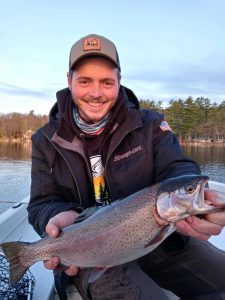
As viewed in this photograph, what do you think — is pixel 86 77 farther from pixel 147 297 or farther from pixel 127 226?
pixel 147 297

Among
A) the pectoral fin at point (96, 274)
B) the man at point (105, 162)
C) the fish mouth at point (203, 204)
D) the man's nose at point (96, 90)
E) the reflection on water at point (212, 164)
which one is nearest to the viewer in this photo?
the fish mouth at point (203, 204)

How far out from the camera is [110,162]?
319 cm

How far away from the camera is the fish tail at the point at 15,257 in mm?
2855

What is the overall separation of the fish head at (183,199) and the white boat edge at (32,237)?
1373mm

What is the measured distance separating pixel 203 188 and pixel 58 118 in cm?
165

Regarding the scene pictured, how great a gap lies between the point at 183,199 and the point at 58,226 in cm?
103

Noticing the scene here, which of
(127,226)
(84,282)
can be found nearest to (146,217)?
(127,226)

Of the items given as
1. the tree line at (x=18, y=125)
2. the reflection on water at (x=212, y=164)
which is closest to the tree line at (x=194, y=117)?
the reflection on water at (x=212, y=164)

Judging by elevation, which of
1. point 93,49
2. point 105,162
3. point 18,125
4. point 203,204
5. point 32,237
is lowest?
point 32,237

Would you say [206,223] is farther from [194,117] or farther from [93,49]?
[194,117]

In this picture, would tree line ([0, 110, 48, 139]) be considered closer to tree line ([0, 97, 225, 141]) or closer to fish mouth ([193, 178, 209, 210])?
tree line ([0, 97, 225, 141])

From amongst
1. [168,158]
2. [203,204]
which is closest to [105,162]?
[168,158]

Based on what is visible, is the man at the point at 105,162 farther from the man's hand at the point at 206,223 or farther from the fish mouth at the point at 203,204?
the fish mouth at the point at 203,204

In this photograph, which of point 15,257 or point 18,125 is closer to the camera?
point 15,257
